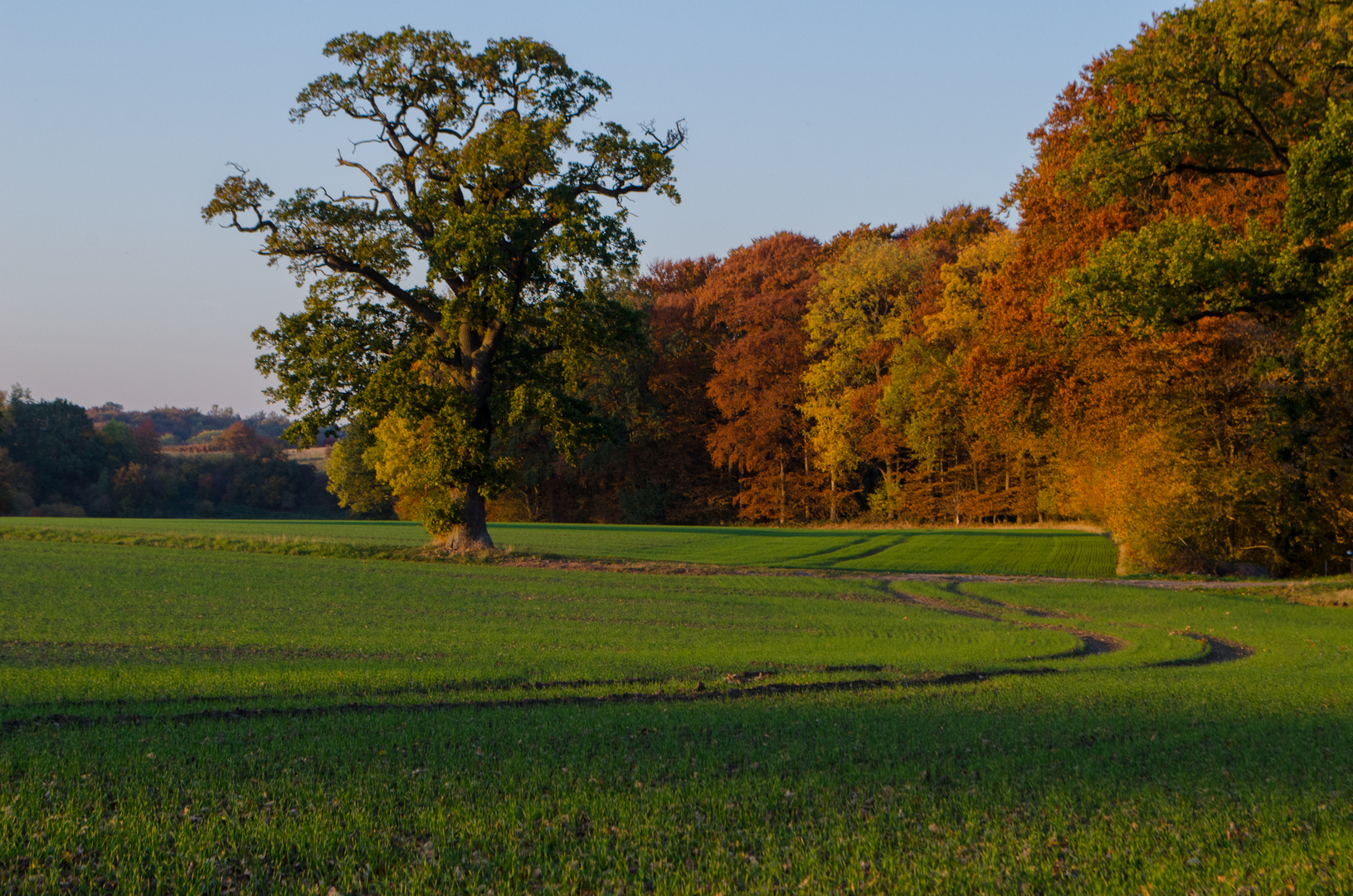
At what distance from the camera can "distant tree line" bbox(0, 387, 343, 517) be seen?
83.2m

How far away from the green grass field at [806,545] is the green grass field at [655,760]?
1931cm

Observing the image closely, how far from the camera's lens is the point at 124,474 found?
286ft

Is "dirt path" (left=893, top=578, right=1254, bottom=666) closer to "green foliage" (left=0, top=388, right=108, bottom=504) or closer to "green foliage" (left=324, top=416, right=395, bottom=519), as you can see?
"green foliage" (left=324, top=416, right=395, bottom=519)

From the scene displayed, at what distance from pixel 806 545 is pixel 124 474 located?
75295 mm

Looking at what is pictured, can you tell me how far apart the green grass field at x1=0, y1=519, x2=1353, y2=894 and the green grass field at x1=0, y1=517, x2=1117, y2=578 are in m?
19.3

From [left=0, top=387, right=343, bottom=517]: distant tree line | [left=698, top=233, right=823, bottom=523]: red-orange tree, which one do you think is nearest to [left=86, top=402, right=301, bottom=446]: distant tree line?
[left=0, top=387, right=343, bottom=517]: distant tree line

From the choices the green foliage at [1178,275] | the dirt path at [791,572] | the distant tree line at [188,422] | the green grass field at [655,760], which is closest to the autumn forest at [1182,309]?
the green foliage at [1178,275]

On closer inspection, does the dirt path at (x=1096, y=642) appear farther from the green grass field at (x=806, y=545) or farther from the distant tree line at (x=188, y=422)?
the distant tree line at (x=188, y=422)

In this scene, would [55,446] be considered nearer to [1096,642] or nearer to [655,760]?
[1096,642]

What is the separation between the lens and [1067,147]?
27.8 metres

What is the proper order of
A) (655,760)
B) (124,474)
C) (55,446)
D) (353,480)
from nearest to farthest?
(655,760) → (353,480) → (55,446) → (124,474)

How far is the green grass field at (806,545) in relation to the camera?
3441 cm

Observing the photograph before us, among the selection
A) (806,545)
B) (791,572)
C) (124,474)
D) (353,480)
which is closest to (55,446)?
(124,474)

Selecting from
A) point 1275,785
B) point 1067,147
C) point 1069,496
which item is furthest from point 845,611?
point 1069,496
